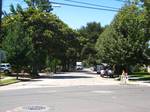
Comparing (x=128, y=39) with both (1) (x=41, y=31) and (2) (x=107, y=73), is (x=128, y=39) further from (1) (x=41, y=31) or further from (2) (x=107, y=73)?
(1) (x=41, y=31)

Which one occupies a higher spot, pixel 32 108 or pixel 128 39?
pixel 128 39

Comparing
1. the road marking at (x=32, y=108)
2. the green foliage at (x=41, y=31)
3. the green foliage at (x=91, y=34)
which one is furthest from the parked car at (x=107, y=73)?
the green foliage at (x=91, y=34)

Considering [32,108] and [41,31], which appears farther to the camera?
[41,31]

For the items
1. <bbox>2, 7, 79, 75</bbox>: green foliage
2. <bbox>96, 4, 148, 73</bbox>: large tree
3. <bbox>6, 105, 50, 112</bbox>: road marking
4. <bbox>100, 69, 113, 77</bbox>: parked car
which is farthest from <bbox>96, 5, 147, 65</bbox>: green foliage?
<bbox>6, 105, 50, 112</bbox>: road marking

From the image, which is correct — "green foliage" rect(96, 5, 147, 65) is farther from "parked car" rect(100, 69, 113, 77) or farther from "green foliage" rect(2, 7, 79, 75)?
"green foliage" rect(2, 7, 79, 75)

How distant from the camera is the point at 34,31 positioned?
68.5 metres

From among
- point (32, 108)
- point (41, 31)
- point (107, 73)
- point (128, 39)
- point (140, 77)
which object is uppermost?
point (41, 31)

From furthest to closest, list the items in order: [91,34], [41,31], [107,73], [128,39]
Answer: [91,34] < [107,73] < [41,31] < [128,39]

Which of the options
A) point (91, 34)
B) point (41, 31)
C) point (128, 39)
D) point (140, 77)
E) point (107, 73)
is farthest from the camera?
point (91, 34)

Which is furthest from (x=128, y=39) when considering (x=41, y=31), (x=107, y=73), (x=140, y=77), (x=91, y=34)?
(x=91, y=34)

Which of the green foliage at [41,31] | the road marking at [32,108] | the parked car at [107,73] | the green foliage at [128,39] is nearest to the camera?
the road marking at [32,108]

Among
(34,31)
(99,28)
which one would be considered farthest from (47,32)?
(99,28)

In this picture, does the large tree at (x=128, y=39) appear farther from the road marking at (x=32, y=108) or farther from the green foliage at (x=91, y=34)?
the green foliage at (x=91, y=34)

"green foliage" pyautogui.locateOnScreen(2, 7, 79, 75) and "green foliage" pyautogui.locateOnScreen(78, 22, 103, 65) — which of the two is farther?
"green foliage" pyautogui.locateOnScreen(78, 22, 103, 65)
